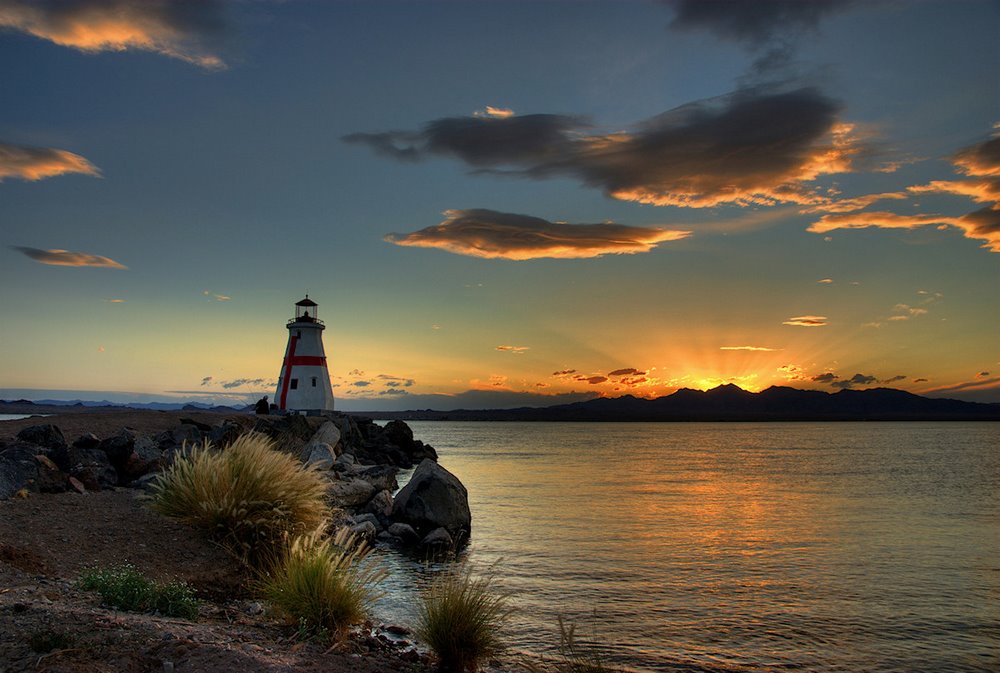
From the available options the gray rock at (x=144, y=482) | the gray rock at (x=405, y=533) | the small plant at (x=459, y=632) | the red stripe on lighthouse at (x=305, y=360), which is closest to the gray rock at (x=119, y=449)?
the gray rock at (x=144, y=482)

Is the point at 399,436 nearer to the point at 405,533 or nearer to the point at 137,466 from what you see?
the point at 405,533

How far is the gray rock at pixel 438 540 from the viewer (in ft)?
61.6

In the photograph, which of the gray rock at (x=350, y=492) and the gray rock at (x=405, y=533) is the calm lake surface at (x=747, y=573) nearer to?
the gray rock at (x=405, y=533)

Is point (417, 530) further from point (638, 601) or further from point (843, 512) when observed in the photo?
point (843, 512)

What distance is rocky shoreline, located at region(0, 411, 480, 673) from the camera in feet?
21.9

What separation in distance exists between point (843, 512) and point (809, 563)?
482 inches

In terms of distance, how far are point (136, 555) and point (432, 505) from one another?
9.97 metres

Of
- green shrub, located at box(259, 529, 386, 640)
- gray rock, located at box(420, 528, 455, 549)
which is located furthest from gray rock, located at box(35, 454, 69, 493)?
gray rock, located at box(420, 528, 455, 549)

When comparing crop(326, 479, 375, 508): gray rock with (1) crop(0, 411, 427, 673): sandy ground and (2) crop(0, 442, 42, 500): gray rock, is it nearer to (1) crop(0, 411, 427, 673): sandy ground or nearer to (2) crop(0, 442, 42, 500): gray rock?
(1) crop(0, 411, 427, 673): sandy ground

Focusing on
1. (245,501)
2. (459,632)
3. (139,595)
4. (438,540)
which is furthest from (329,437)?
(459,632)

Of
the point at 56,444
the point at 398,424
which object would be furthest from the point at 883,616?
the point at 398,424

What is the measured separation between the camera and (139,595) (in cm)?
841

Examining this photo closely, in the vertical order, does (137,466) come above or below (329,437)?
above

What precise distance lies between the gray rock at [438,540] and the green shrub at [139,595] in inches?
408
